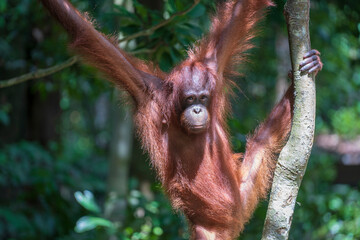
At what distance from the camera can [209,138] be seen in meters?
3.56

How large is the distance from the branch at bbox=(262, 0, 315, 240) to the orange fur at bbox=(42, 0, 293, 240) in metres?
0.87

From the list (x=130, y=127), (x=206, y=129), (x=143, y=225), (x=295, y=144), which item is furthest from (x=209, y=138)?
(x=130, y=127)

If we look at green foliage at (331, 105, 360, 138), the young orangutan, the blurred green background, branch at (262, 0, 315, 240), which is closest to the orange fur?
the young orangutan

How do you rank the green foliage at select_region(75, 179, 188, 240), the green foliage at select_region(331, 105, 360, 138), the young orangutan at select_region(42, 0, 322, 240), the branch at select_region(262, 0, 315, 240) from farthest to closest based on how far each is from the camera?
the green foliage at select_region(331, 105, 360, 138)
the green foliage at select_region(75, 179, 188, 240)
the young orangutan at select_region(42, 0, 322, 240)
the branch at select_region(262, 0, 315, 240)

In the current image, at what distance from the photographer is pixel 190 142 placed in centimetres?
354

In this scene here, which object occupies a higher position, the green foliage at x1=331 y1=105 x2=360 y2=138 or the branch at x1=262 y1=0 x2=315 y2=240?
the branch at x1=262 y1=0 x2=315 y2=240

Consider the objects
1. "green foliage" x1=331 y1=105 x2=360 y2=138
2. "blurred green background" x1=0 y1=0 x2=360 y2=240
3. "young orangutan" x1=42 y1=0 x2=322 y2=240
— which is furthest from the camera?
"green foliage" x1=331 y1=105 x2=360 y2=138

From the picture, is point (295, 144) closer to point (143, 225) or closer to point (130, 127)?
point (143, 225)

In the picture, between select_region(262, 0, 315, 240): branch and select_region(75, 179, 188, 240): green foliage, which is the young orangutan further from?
select_region(262, 0, 315, 240): branch

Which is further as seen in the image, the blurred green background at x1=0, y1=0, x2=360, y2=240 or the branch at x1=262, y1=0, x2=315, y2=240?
the blurred green background at x1=0, y1=0, x2=360, y2=240

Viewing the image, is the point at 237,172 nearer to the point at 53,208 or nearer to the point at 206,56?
the point at 206,56

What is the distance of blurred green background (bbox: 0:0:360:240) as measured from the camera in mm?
4289

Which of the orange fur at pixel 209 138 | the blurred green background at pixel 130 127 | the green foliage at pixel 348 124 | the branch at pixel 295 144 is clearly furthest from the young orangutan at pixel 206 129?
the green foliage at pixel 348 124

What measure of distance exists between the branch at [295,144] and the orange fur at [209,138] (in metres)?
0.87
